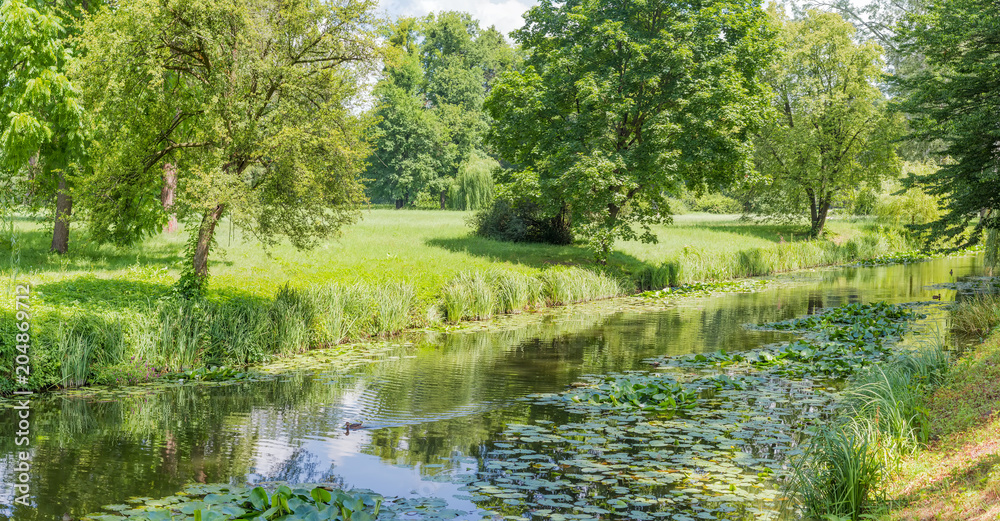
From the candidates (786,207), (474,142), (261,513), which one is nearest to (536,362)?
(261,513)

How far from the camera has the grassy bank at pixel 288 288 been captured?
12.1 m

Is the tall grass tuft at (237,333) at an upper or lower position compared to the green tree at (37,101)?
lower

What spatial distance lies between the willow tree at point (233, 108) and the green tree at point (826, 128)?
28.9 meters

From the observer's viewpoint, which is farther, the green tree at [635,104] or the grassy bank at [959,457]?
the green tree at [635,104]

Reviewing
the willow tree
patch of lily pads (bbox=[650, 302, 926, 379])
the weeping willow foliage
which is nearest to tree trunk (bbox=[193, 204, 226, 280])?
the willow tree

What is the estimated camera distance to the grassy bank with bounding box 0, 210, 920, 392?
12.1m

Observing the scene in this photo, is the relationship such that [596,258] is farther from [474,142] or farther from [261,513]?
[474,142]

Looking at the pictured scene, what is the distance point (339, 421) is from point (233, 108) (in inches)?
290

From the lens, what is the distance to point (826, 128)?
40438mm

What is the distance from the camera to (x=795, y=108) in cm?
4256

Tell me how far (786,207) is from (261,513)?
41868mm

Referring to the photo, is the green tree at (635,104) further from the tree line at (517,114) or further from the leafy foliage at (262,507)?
the leafy foliage at (262,507)

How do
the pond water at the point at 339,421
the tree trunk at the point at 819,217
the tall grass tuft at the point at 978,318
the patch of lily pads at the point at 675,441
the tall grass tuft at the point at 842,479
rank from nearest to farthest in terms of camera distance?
1. the tall grass tuft at the point at 842,479
2. the patch of lily pads at the point at 675,441
3. the pond water at the point at 339,421
4. the tall grass tuft at the point at 978,318
5. the tree trunk at the point at 819,217

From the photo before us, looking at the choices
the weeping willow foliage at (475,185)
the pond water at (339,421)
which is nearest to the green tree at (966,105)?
the pond water at (339,421)
